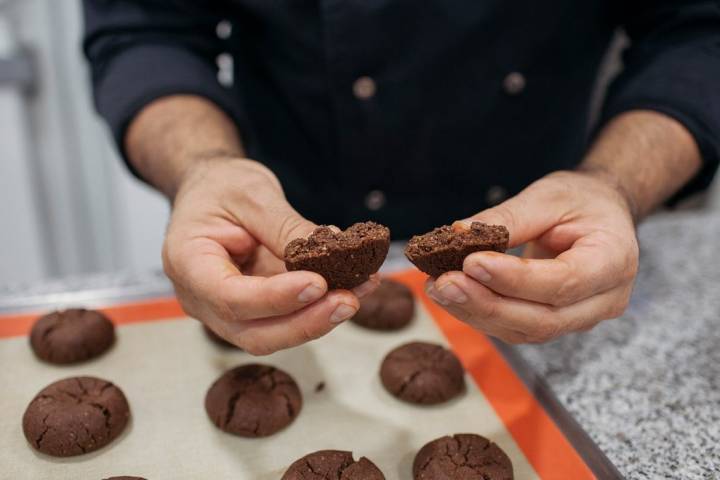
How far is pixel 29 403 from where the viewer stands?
60.3 inches

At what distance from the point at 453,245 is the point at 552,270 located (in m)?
0.19

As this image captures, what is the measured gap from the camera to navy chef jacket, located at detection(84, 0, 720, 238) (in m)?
1.85

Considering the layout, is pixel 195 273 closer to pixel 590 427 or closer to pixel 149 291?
pixel 149 291

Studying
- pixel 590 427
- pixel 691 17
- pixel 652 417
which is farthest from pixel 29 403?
pixel 691 17

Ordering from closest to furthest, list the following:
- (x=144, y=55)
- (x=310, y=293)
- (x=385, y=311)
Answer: (x=310, y=293)
(x=385, y=311)
(x=144, y=55)

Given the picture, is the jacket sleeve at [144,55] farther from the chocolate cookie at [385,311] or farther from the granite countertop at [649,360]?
the chocolate cookie at [385,311]

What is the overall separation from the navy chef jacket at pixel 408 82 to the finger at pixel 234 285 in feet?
2.37

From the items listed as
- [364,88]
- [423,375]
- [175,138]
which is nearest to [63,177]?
[175,138]

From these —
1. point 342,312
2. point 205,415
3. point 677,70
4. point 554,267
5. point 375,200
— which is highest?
point 677,70

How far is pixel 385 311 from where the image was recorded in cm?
180

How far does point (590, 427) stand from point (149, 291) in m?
1.22

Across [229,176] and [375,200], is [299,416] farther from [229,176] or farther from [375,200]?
[375,200]

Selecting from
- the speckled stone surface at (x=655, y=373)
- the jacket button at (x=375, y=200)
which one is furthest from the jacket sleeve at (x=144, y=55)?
the speckled stone surface at (x=655, y=373)

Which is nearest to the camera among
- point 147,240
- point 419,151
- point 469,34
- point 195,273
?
point 195,273
